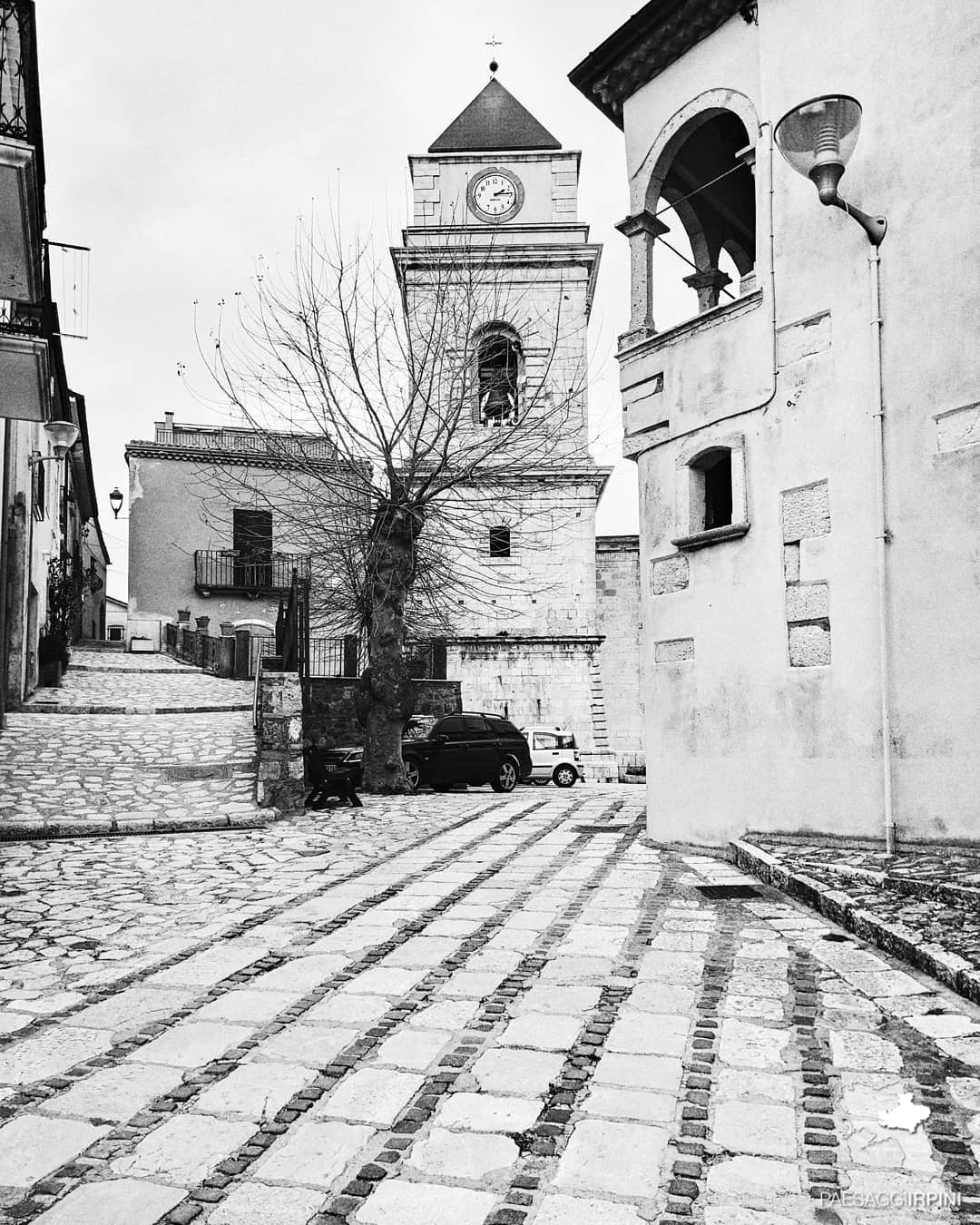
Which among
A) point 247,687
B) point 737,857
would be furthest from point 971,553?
point 247,687

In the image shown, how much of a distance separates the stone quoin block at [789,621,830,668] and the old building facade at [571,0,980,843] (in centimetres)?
1

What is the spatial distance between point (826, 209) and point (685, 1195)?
6.88 meters

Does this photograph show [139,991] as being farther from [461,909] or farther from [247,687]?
[247,687]

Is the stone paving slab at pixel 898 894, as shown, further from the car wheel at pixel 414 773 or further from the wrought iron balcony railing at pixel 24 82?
the car wheel at pixel 414 773

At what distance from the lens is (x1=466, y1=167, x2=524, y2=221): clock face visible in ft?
86.2

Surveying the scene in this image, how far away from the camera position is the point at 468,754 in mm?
16562

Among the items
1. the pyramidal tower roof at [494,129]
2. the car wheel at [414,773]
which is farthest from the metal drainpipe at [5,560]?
the pyramidal tower roof at [494,129]

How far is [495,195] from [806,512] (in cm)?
2143

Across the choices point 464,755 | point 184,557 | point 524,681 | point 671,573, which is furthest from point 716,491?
point 184,557

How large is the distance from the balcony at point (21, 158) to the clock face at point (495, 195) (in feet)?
60.4

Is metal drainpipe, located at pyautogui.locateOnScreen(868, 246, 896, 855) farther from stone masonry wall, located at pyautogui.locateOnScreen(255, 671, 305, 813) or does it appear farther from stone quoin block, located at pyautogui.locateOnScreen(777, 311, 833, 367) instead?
stone masonry wall, located at pyautogui.locateOnScreen(255, 671, 305, 813)

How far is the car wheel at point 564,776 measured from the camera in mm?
20391

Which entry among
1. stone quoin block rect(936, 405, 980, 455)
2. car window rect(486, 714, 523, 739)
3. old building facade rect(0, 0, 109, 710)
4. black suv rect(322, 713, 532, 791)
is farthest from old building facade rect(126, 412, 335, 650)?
stone quoin block rect(936, 405, 980, 455)

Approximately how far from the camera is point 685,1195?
2646 millimetres
